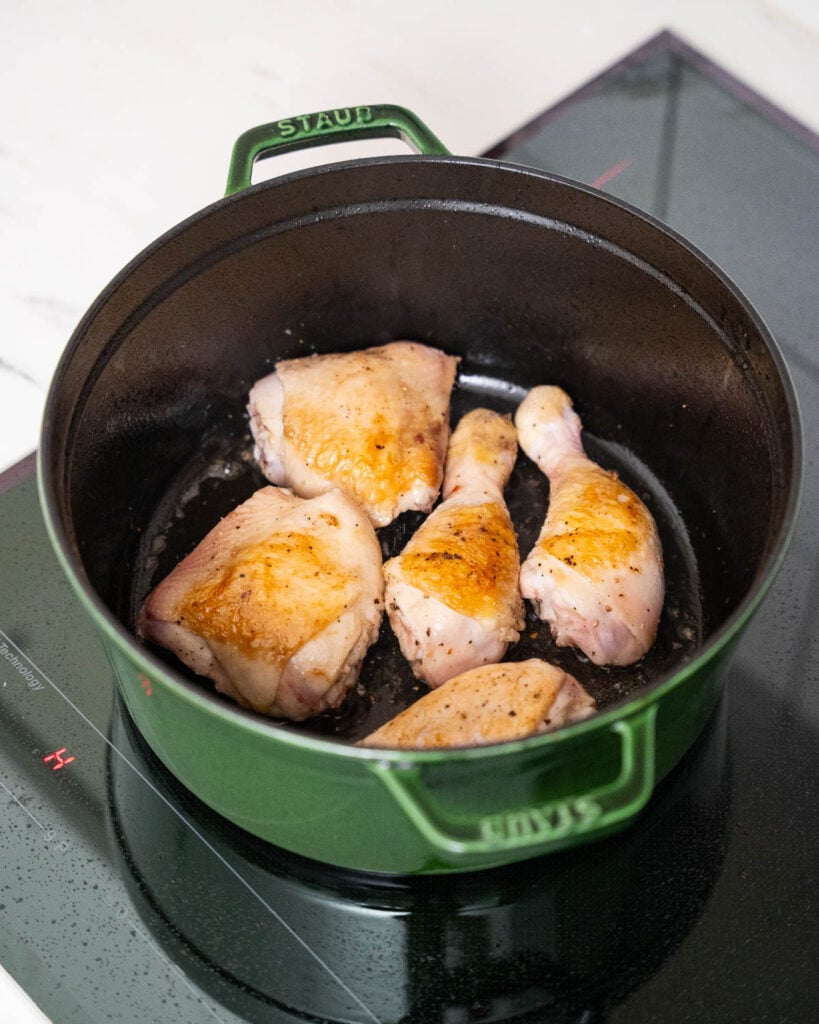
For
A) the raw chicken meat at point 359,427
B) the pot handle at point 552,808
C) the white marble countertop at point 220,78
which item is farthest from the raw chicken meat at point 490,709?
the white marble countertop at point 220,78

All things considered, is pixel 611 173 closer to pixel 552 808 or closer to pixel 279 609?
pixel 279 609

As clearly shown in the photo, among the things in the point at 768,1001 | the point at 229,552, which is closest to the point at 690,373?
the point at 229,552

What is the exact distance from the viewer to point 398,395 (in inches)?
58.9

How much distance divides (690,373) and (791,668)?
1.23 feet

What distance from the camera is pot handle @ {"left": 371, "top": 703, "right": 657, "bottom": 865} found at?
898mm

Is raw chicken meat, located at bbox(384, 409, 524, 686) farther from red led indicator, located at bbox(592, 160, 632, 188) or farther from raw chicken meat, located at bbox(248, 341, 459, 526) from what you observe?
red led indicator, located at bbox(592, 160, 632, 188)

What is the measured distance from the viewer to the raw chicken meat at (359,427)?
1.45 metres

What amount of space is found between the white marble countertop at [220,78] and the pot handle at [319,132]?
0.41m

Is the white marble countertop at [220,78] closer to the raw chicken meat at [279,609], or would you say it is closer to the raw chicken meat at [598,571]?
the raw chicken meat at [279,609]

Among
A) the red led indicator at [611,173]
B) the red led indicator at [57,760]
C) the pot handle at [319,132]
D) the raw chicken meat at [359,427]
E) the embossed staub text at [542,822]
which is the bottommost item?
the red led indicator at [57,760]

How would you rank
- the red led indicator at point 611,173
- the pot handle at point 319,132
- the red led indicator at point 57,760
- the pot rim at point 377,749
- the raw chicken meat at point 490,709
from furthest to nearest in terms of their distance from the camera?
the red led indicator at point 611,173
the pot handle at point 319,132
the red led indicator at point 57,760
the raw chicken meat at point 490,709
the pot rim at point 377,749

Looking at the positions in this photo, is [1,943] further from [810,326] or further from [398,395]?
[810,326]

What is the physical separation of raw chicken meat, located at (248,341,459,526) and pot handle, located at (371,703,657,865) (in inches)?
22.5

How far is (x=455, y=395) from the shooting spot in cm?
166
